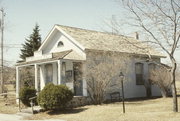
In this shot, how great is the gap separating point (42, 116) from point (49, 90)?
1687 mm

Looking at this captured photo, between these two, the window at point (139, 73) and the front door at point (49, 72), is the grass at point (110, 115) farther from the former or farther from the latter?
the window at point (139, 73)

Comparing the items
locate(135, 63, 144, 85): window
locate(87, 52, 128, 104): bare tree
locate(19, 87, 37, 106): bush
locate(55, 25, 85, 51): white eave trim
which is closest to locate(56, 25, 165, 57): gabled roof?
locate(55, 25, 85, 51): white eave trim

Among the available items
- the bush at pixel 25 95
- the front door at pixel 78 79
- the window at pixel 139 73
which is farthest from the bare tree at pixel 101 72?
the bush at pixel 25 95

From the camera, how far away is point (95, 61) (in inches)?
886

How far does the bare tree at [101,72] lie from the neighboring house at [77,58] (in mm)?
186

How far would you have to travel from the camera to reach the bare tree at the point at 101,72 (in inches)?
823

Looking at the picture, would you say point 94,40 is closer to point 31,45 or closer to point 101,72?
point 101,72

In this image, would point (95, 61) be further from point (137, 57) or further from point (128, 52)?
point (137, 57)

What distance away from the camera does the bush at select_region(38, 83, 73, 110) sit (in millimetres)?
17578

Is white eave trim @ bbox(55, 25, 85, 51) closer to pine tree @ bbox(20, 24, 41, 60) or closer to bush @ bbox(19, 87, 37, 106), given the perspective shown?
bush @ bbox(19, 87, 37, 106)

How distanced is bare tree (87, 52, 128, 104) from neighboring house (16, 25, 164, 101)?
A: 0.61ft

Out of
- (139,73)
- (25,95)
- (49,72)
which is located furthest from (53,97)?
(139,73)

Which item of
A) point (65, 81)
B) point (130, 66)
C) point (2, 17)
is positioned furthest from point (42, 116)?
point (2, 17)

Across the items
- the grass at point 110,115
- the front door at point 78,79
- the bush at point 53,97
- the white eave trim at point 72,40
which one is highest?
the white eave trim at point 72,40
